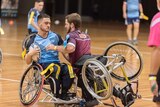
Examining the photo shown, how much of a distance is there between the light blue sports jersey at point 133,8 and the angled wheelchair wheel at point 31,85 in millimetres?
9570

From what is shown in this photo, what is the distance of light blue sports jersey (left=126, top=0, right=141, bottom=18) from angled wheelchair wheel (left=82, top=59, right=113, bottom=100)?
975 cm

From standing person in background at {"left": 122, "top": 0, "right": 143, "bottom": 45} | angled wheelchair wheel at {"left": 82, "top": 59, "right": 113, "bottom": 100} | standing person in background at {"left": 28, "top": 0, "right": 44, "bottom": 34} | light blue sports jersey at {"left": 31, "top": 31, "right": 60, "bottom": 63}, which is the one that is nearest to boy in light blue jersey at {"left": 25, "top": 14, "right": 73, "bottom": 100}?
light blue sports jersey at {"left": 31, "top": 31, "right": 60, "bottom": 63}

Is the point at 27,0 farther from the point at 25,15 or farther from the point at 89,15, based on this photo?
the point at 89,15

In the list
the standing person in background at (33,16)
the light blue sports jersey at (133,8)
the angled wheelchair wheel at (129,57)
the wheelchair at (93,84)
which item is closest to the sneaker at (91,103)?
the wheelchair at (93,84)

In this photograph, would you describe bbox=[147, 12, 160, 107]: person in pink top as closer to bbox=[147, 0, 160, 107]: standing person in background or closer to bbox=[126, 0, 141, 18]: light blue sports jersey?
bbox=[147, 0, 160, 107]: standing person in background

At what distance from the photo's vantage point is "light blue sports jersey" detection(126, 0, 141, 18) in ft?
53.0

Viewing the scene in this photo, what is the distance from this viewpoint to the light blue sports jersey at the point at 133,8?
1616 cm

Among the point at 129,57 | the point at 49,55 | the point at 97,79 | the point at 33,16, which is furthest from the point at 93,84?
the point at 33,16

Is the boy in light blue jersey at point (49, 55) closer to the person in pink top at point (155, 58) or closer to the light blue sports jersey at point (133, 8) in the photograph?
the person in pink top at point (155, 58)

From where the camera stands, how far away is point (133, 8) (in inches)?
637

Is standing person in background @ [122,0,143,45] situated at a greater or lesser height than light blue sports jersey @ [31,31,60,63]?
lesser

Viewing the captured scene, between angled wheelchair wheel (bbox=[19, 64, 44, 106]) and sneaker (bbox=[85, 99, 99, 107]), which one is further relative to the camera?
sneaker (bbox=[85, 99, 99, 107])

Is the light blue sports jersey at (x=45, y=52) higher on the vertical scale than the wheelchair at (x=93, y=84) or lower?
higher

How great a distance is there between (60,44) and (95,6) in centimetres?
2476
